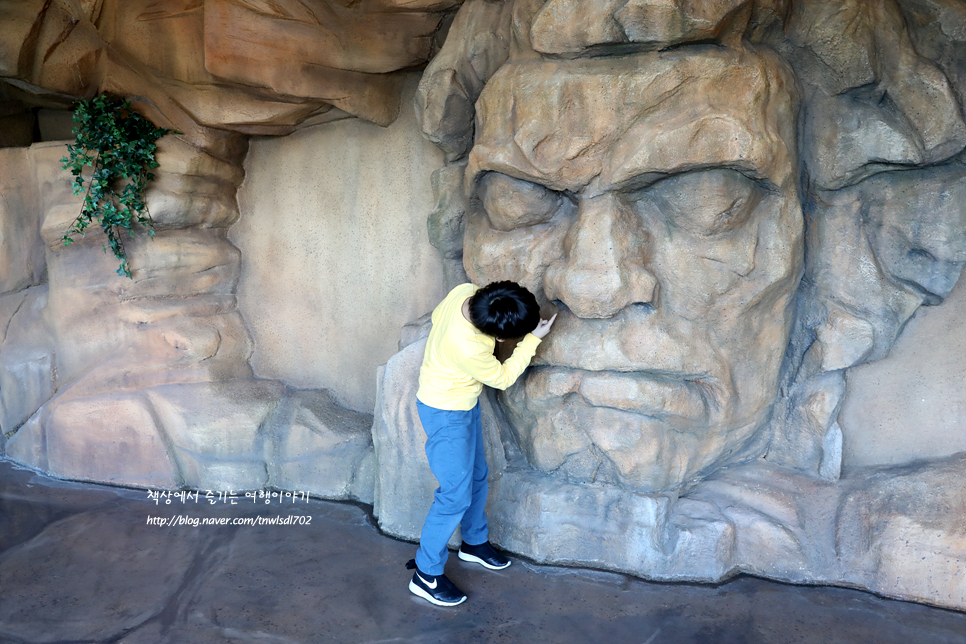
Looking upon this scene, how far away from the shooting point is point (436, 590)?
2990 millimetres

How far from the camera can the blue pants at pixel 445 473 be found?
292 cm

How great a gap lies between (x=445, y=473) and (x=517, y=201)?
1.09 m

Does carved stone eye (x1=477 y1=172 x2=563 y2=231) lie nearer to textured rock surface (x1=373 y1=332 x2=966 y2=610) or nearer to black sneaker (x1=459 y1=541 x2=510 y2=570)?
textured rock surface (x1=373 y1=332 x2=966 y2=610)

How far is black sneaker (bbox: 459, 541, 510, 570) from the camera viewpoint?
322 centimetres

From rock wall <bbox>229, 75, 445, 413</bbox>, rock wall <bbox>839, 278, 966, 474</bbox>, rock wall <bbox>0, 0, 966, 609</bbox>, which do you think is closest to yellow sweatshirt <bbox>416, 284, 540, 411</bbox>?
rock wall <bbox>0, 0, 966, 609</bbox>

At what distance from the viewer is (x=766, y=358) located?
3.11m

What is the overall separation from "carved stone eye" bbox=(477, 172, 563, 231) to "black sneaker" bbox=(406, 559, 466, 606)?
1426mm

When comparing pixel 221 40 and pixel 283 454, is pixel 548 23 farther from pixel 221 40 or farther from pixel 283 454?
pixel 283 454

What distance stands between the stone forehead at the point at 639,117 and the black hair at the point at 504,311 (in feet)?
1.56

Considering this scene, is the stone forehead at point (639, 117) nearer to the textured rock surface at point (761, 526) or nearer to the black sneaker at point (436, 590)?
the textured rock surface at point (761, 526)

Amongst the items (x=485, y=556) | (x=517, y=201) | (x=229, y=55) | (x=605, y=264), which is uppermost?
(x=229, y=55)

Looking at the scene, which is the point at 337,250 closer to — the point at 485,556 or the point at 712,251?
the point at 485,556

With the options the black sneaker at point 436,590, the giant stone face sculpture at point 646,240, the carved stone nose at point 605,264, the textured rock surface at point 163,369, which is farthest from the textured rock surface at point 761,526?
the textured rock surface at point 163,369

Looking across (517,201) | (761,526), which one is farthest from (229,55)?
(761,526)
